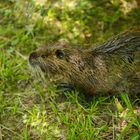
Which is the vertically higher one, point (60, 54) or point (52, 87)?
point (60, 54)

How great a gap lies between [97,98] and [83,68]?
276 mm

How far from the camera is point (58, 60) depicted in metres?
3.26

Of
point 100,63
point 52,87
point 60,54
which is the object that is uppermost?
point 60,54

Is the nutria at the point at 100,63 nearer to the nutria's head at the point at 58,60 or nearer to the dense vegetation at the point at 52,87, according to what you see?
the nutria's head at the point at 58,60

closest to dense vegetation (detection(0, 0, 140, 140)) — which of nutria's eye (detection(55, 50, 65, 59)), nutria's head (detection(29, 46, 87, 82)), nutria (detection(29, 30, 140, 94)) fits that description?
nutria (detection(29, 30, 140, 94))

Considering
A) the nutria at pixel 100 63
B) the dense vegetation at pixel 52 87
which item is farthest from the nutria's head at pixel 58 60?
the dense vegetation at pixel 52 87

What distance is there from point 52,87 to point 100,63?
0.48 meters

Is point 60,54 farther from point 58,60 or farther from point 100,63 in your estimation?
point 100,63

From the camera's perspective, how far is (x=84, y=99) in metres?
3.41

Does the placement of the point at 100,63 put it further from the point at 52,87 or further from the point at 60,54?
the point at 52,87

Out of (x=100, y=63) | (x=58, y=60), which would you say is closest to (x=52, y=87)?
(x=58, y=60)

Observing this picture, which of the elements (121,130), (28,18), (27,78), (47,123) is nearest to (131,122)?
(121,130)

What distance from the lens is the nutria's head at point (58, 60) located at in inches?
128

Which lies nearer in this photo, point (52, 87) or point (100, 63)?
point (100, 63)
